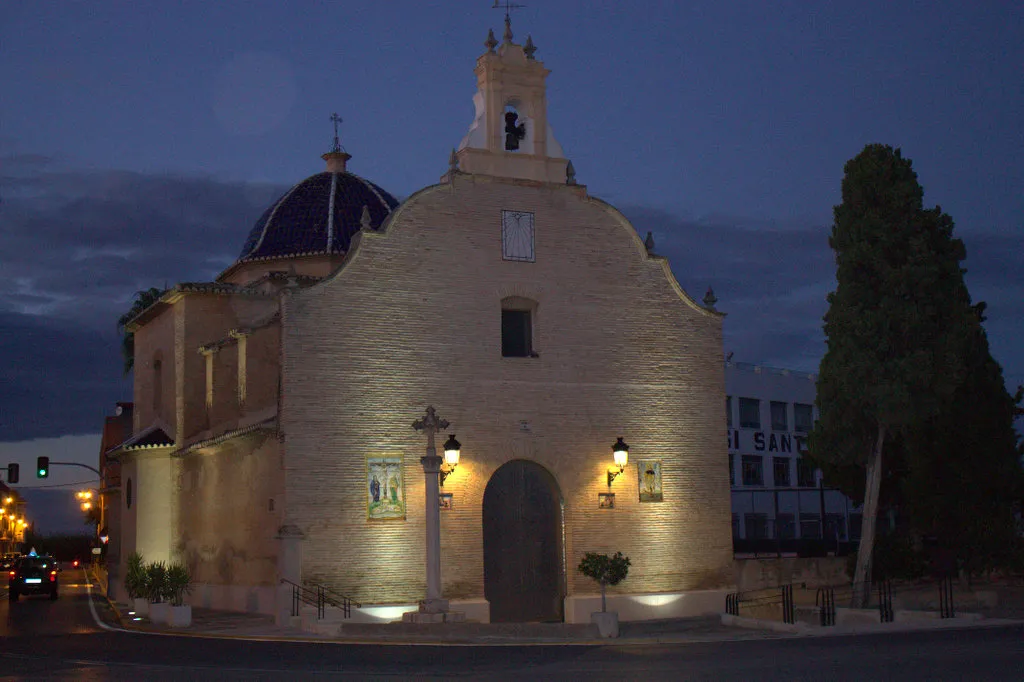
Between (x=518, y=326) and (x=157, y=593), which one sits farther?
(x=518, y=326)

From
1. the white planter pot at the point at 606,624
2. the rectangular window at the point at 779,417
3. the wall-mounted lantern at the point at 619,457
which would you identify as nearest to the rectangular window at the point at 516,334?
the wall-mounted lantern at the point at 619,457

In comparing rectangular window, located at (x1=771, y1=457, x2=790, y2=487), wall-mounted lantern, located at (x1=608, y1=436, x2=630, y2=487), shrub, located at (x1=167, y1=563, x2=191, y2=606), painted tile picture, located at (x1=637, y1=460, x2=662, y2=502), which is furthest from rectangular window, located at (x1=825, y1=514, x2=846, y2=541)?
shrub, located at (x1=167, y1=563, x2=191, y2=606)

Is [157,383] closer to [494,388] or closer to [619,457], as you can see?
[494,388]

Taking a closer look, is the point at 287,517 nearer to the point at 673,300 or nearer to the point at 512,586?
→ the point at 512,586

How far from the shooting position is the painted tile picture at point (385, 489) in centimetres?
2586

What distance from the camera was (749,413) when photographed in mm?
61844

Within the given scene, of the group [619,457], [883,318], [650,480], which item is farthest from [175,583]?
[883,318]

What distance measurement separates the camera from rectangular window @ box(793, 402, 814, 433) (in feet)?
212

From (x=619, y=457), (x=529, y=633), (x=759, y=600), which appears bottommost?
(x=759, y=600)

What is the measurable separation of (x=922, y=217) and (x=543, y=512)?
10797mm

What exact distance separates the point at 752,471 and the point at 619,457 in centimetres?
3560

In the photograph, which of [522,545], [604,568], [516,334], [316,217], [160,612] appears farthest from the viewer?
[316,217]

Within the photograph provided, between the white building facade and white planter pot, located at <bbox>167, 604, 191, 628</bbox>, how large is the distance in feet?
122

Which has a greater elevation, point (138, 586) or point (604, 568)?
point (604, 568)
